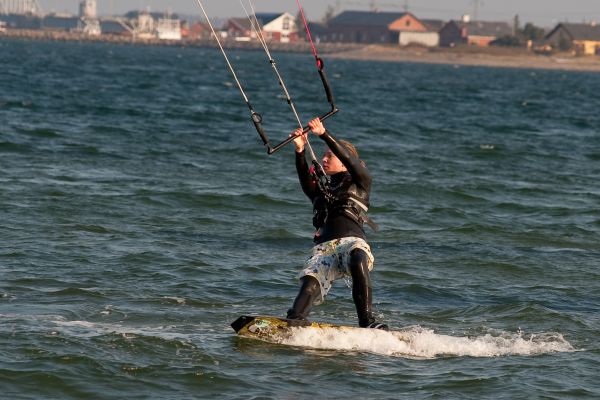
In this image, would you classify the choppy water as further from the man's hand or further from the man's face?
the man's hand

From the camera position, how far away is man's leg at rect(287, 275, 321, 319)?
10008 mm

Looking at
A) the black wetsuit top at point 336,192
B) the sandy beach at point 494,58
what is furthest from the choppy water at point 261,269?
the sandy beach at point 494,58

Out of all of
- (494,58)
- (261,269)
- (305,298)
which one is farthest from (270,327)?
(494,58)

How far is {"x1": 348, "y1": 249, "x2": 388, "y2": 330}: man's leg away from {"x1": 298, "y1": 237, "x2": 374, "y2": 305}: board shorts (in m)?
0.07

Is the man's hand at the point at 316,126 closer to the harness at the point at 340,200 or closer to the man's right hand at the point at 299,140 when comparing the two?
the man's right hand at the point at 299,140

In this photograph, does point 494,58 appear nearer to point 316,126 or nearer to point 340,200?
point 340,200

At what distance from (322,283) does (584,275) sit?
545cm

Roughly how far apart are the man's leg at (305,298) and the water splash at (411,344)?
5.4 inches

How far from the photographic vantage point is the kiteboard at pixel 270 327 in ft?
32.7

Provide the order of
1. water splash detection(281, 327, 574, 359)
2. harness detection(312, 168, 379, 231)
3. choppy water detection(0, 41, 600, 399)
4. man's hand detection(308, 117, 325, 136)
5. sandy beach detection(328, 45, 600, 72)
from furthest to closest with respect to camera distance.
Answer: sandy beach detection(328, 45, 600, 72) < harness detection(312, 168, 379, 231) < water splash detection(281, 327, 574, 359) < man's hand detection(308, 117, 325, 136) < choppy water detection(0, 41, 600, 399)

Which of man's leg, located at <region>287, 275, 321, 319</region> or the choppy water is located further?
man's leg, located at <region>287, 275, 321, 319</region>

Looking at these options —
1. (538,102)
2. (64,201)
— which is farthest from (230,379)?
(538,102)

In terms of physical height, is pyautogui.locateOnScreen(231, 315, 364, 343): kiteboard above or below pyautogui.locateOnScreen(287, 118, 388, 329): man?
below

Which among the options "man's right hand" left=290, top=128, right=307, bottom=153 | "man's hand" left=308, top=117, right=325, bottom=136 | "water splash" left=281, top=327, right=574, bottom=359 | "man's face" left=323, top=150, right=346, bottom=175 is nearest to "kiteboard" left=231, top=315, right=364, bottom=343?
"water splash" left=281, top=327, right=574, bottom=359
